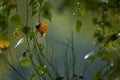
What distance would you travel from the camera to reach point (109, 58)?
0.63 metres

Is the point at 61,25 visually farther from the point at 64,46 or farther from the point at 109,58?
the point at 109,58

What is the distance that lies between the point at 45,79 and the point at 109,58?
23.5 inches

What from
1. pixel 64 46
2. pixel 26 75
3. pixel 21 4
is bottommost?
pixel 26 75

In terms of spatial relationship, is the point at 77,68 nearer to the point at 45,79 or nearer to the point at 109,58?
the point at 45,79

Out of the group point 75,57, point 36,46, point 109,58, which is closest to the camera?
point 109,58

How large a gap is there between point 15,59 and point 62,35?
269mm

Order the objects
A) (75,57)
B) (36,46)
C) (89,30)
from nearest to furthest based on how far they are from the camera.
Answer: (89,30) < (36,46) < (75,57)

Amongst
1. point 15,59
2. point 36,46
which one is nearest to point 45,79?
point 36,46

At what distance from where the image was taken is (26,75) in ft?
4.60

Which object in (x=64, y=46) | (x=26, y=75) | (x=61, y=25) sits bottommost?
(x=26, y=75)

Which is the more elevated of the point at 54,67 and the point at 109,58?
the point at 109,58

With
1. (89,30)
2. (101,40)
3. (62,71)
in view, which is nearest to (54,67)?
(62,71)

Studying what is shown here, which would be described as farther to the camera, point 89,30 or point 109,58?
point 89,30

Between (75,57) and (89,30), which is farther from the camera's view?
(75,57)
